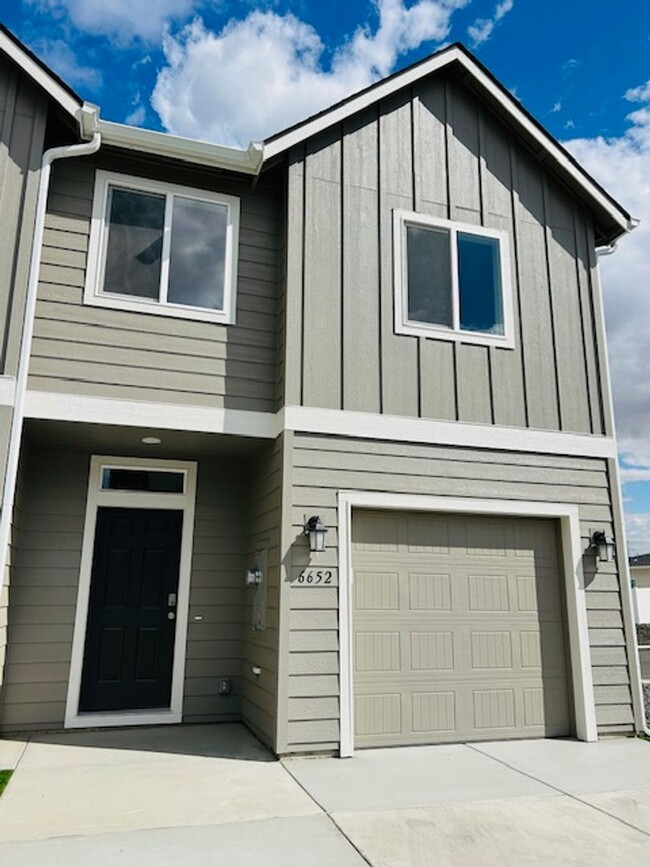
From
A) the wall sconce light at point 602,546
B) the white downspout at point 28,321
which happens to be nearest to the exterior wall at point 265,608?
the white downspout at point 28,321

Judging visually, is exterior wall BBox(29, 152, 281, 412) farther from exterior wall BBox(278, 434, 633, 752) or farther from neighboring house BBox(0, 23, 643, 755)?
exterior wall BBox(278, 434, 633, 752)

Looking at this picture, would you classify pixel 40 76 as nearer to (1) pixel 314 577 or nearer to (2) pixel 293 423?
(2) pixel 293 423

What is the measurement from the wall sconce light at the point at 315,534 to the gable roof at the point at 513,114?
13.0 feet

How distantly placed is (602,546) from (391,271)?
3407 millimetres

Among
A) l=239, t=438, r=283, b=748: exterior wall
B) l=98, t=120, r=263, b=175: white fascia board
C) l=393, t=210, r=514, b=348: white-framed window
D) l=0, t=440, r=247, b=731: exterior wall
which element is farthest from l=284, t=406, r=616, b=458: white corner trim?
l=98, t=120, r=263, b=175: white fascia board

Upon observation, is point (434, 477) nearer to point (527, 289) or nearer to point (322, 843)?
point (527, 289)

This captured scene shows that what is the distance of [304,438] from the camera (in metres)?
5.74

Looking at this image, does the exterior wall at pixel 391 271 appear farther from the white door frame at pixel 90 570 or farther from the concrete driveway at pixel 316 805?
the concrete driveway at pixel 316 805

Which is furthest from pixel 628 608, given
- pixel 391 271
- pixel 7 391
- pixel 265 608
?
pixel 7 391

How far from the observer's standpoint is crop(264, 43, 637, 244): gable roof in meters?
6.53

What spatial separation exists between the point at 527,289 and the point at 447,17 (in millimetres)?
3196

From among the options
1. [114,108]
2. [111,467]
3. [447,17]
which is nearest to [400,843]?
[111,467]

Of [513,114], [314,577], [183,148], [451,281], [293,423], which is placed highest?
[513,114]

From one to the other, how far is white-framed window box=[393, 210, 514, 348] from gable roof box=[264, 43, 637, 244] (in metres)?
1.07
